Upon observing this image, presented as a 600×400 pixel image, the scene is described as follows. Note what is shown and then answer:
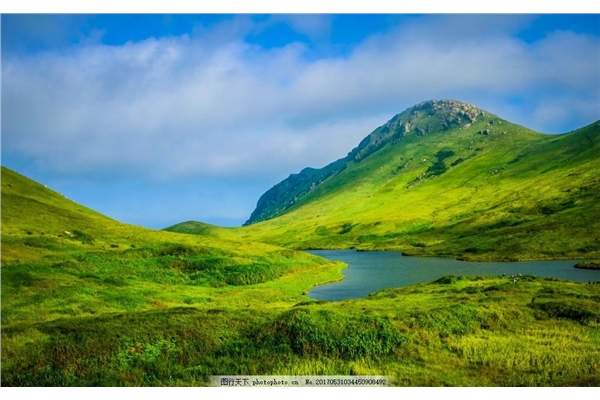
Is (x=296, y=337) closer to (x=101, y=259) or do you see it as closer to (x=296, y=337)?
(x=296, y=337)

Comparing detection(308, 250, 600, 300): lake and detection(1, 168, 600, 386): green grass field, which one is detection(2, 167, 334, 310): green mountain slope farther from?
detection(308, 250, 600, 300): lake

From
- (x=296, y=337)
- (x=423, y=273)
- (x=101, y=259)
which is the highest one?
(x=101, y=259)

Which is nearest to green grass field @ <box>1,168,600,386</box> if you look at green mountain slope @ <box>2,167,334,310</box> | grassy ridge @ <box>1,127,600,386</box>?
grassy ridge @ <box>1,127,600,386</box>

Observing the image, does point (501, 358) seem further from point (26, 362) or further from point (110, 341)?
point (26, 362)

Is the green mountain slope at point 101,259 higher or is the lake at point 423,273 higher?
the green mountain slope at point 101,259

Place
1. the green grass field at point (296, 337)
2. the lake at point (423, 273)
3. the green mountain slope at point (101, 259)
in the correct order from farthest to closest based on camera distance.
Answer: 1. the lake at point (423, 273)
2. the green mountain slope at point (101, 259)
3. the green grass field at point (296, 337)

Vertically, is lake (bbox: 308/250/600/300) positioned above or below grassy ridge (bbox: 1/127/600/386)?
below

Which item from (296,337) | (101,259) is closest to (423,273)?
(101,259)

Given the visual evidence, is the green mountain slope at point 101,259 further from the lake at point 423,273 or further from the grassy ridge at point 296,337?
the lake at point 423,273

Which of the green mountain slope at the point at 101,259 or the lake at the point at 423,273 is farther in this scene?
the lake at the point at 423,273

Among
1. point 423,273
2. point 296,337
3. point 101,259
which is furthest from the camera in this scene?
point 423,273

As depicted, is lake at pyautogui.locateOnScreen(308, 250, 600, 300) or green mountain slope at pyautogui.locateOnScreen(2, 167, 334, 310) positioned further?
lake at pyautogui.locateOnScreen(308, 250, 600, 300)

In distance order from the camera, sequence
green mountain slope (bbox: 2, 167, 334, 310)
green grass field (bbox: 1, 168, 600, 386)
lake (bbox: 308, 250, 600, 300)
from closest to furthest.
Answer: green grass field (bbox: 1, 168, 600, 386)
green mountain slope (bbox: 2, 167, 334, 310)
lake (bbox: 308, 250, 600, 300)

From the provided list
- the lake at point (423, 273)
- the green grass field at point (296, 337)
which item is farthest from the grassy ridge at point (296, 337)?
the lake at point (423, 273)
